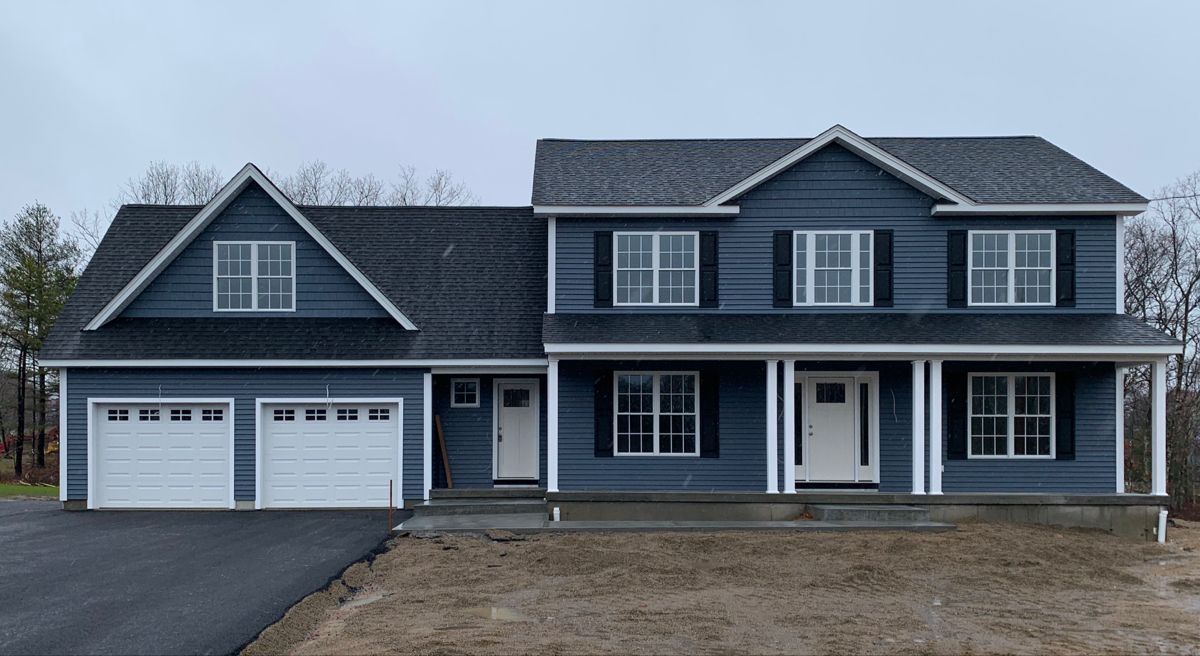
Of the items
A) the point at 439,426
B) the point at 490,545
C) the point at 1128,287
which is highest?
the point at 1128,287

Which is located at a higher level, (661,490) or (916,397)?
(916,397)

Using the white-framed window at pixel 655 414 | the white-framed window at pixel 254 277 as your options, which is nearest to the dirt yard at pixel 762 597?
the white-framed window at pixel 655 414

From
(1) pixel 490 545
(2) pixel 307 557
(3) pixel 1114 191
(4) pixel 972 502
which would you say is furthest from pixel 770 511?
(3) pixel 1114 191

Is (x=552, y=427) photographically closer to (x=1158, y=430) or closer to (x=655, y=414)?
(x=655, y=414)

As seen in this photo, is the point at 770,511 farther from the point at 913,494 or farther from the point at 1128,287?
the point at 1128,287

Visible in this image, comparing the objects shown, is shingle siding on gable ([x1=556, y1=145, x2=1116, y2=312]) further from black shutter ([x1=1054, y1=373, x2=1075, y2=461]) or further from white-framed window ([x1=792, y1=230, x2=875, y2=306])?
black shutter ([x1=1054, y1=373, x2=1075, y2=461])

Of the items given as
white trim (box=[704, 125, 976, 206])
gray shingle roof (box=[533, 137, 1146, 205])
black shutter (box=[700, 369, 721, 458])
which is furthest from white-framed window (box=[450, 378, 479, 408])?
white trim (box=[704, 125, 976, 206])

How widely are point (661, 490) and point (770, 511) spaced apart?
6.80 ft

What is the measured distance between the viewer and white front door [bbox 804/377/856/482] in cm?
1741

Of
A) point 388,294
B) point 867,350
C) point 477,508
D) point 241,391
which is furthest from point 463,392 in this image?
point 867,350

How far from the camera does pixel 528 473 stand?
60.0 feet

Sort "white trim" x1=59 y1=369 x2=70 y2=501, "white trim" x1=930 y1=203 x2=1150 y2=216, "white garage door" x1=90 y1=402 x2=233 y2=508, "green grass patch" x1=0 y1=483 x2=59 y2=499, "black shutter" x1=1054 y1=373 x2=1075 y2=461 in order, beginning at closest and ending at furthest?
"white trim" x1=930 y1=203 x2=1150 y2=216 → "black shutter" x1=1054 y1=373 x2=1075 y2=461 → "white trim" x1=59 y1=369 x2=70 y2=501 → "white garage door" x1=90 y1=402 x2=233 y2=508 → "green grass patch" x1=0 y1=483 x2=59 y2=499

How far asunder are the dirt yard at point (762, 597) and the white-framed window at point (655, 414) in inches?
109

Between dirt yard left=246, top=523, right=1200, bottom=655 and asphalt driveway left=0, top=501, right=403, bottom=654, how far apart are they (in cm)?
61
